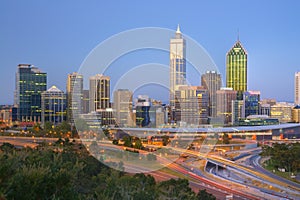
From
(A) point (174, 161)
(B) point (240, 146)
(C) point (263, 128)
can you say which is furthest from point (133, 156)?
(C) point (263, 128)

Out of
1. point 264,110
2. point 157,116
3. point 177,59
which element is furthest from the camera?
point 264,110

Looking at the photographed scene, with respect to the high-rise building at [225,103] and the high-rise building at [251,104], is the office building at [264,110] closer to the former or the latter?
the high-rise building at [251,104]

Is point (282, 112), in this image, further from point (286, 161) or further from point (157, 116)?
point (286, 161)

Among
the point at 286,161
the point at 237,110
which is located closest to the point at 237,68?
→ the point at 237,110

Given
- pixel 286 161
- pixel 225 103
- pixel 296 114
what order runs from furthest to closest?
pixel 296 114 → pixel 225 103 → pixel 286 161

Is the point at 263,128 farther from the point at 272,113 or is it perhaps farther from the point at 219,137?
the point at 272,113
